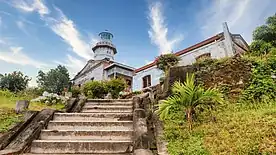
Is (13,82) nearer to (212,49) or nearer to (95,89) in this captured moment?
(95,89)

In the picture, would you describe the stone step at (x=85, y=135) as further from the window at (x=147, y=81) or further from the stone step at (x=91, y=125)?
the window at (x=147, y=81)

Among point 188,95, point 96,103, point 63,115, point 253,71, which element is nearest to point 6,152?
point 63,115

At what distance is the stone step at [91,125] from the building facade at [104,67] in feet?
46.9

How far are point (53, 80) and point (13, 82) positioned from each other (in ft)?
13.4

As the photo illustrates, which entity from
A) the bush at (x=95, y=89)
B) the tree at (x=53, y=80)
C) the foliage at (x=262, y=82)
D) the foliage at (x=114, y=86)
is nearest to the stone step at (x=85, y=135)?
the foliage at (x=262, y=82)

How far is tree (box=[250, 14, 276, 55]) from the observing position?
10.3 meters

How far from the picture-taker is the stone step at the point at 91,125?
3.89 metres

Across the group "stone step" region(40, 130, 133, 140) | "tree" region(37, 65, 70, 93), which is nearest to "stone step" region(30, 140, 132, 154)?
"stone step" region(40, 130, 133, 140)

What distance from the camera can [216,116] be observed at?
389cm

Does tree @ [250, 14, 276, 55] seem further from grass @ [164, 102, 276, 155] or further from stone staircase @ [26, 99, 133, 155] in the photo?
stone staircase @ [26, 99, 133, 155]

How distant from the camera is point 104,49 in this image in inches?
985

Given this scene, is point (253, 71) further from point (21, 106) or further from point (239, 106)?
point (21, 106)

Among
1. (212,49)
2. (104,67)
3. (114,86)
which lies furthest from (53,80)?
(212,49)

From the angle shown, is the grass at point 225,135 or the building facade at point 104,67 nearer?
the grass at point 225,135
